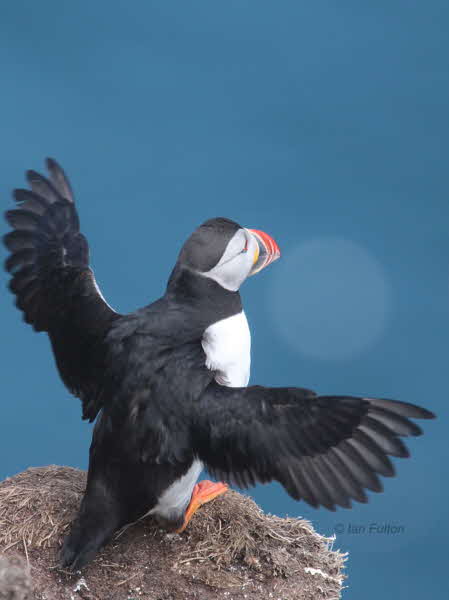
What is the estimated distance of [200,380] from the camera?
4410 mm

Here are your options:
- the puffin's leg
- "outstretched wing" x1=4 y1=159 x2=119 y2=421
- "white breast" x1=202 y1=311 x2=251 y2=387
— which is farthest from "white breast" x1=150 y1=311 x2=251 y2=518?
"outstretched wing" x1=4 y1=159 x2=119 y2=421

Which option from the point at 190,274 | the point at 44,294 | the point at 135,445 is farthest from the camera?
the point at 44,294

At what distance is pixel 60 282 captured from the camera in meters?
5.15

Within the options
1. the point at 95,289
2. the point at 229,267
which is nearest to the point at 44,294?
the point at 95,289

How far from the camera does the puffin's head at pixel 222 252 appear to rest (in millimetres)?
4785

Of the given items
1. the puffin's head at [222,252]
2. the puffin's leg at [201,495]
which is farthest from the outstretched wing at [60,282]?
the puffin's leg at [201,495]

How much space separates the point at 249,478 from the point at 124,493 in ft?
2.08

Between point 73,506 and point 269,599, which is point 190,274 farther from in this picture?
point 269,599

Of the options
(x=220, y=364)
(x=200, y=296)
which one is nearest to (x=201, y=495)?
(x=220, y=364)

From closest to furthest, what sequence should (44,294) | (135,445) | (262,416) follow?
1. (262,416)
2. (135,445)
3. (44,294)

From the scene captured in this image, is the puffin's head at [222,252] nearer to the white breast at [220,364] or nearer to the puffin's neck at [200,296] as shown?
the puffin's neck at [200,296]


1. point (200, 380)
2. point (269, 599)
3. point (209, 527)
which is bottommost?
point (269, 599)

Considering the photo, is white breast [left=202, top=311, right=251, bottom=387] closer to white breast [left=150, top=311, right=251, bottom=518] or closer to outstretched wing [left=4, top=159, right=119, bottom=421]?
white breast [left=150, top=311, right=251, bottom=518]

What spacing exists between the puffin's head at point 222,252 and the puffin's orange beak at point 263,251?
23 mm
